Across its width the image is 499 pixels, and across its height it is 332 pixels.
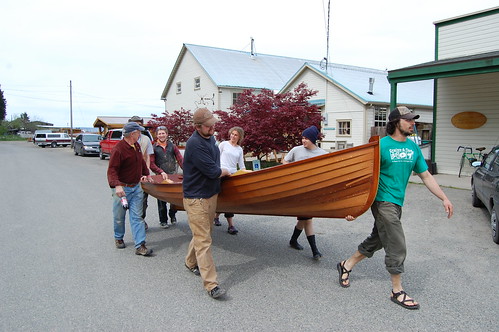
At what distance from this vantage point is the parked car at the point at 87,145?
26.6 metres

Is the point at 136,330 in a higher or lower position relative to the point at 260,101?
lower

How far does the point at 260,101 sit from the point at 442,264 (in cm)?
933

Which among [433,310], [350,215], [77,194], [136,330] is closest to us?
[136,330]

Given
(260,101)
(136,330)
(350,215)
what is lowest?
(136,330)

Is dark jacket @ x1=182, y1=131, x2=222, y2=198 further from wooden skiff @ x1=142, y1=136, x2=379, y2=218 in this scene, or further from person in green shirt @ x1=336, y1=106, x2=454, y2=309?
person in green shirt @ x1=336, y1=106, x2=454, y2=309

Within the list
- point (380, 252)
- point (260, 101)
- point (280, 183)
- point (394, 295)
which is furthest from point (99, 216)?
point (260, 101)

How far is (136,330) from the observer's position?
321 centimetres

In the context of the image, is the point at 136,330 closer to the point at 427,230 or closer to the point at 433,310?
the point at 433,310

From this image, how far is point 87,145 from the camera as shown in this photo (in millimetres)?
26719

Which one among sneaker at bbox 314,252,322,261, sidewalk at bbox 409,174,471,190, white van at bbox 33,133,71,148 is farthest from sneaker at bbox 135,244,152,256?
white van at bbox 33,133,71,148

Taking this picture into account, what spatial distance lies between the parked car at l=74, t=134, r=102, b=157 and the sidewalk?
22201 millimetres

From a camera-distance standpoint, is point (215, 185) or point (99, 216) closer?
point (215, 185)

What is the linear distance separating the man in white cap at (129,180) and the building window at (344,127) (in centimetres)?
1527

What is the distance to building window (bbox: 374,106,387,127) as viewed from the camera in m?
18.6
